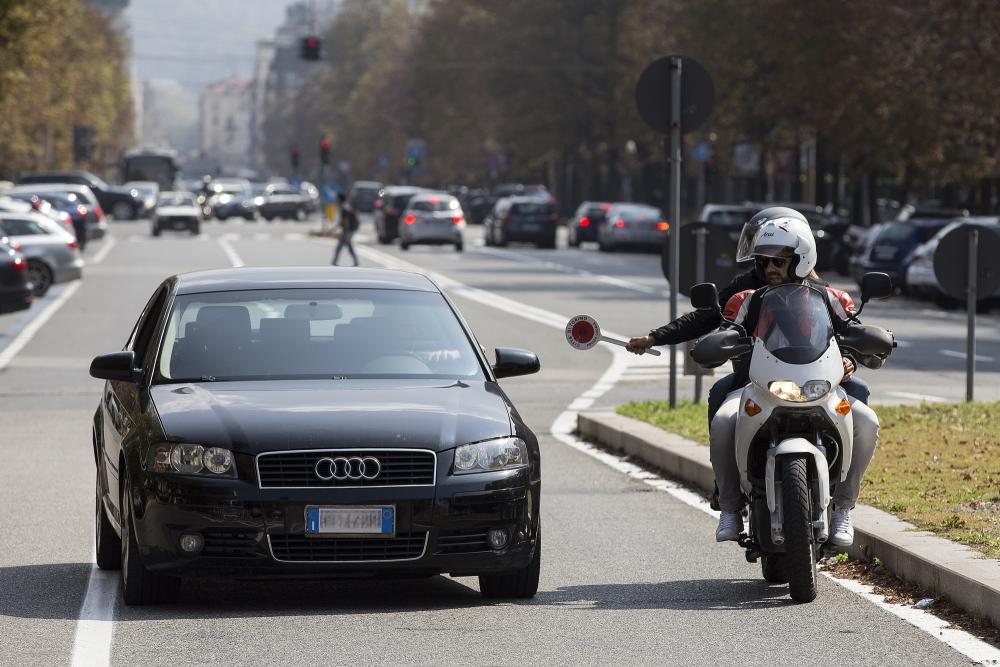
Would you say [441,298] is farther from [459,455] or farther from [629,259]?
[629,259]

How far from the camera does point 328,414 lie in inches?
323

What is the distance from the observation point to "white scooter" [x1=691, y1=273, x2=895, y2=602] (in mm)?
8047

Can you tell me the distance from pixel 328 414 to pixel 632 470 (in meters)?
5.58

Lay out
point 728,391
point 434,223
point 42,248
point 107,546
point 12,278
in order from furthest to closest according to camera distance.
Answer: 1. point 434,223
2. point 42,248
3. point 12,278
4. point 107,546
5. point 728,391

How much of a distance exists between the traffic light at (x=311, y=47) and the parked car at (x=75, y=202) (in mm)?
7155

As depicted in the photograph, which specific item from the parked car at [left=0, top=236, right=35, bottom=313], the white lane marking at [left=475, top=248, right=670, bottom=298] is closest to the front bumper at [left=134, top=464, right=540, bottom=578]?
the parked car at [left=0, top=236, right=35, bottom=313]

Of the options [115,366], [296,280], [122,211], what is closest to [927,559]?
[296,280]

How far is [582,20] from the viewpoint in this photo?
83.6m

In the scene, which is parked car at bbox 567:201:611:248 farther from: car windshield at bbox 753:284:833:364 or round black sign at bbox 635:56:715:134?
car windshield at bbox 753:284:833:364

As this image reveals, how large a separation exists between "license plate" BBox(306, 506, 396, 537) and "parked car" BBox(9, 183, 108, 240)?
154ft

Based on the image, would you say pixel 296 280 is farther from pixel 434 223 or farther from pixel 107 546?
pixel 434 223

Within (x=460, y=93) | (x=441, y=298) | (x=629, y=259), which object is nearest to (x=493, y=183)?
(x=460, y=93)

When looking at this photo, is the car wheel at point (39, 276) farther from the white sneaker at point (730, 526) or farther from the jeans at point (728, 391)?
the white sneaker at point (730, 526)

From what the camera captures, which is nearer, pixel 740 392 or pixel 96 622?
pixel 96 622
